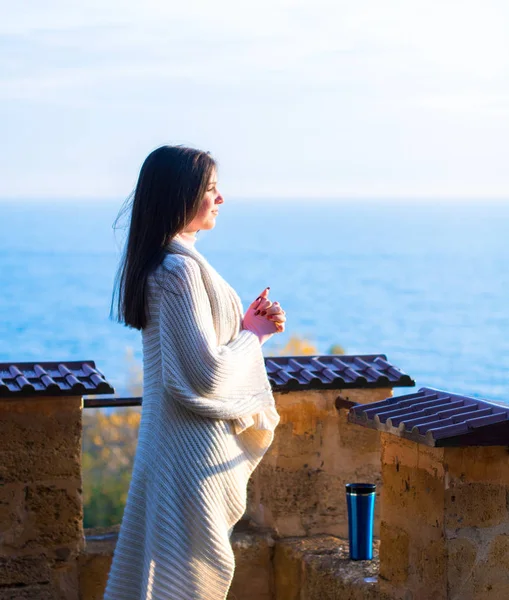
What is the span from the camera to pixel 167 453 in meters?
3.17

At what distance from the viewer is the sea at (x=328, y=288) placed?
1706 inches

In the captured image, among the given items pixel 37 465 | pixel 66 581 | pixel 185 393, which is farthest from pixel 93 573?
pixel 185 393

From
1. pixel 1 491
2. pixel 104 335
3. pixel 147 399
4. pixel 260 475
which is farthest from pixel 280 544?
pixel 104 335

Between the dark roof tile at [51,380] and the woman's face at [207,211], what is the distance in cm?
95

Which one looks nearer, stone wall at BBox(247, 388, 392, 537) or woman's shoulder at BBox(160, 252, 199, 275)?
woman's shoulder at BBox(160, 252, 199, 275)

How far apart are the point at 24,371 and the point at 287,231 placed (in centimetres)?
8179

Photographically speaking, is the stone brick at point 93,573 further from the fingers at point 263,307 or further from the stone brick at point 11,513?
the fingers at point 263,307

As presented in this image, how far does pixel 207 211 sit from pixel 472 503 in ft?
3.76

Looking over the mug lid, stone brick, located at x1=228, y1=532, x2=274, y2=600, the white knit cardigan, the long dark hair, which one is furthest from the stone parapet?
the long dark hair

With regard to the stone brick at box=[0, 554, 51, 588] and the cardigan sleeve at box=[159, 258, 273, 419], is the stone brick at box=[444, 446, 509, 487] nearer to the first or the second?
the cardigan sleeve at box=[159, 258, 273, 419]

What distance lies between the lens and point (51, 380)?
411 centimetres

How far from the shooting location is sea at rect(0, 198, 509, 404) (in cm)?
4334

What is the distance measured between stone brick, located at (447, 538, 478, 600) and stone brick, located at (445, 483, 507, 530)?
6 cm

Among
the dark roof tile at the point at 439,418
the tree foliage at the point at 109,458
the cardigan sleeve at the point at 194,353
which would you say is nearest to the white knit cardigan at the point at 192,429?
the cardigan sleeve at the point at 194,353
